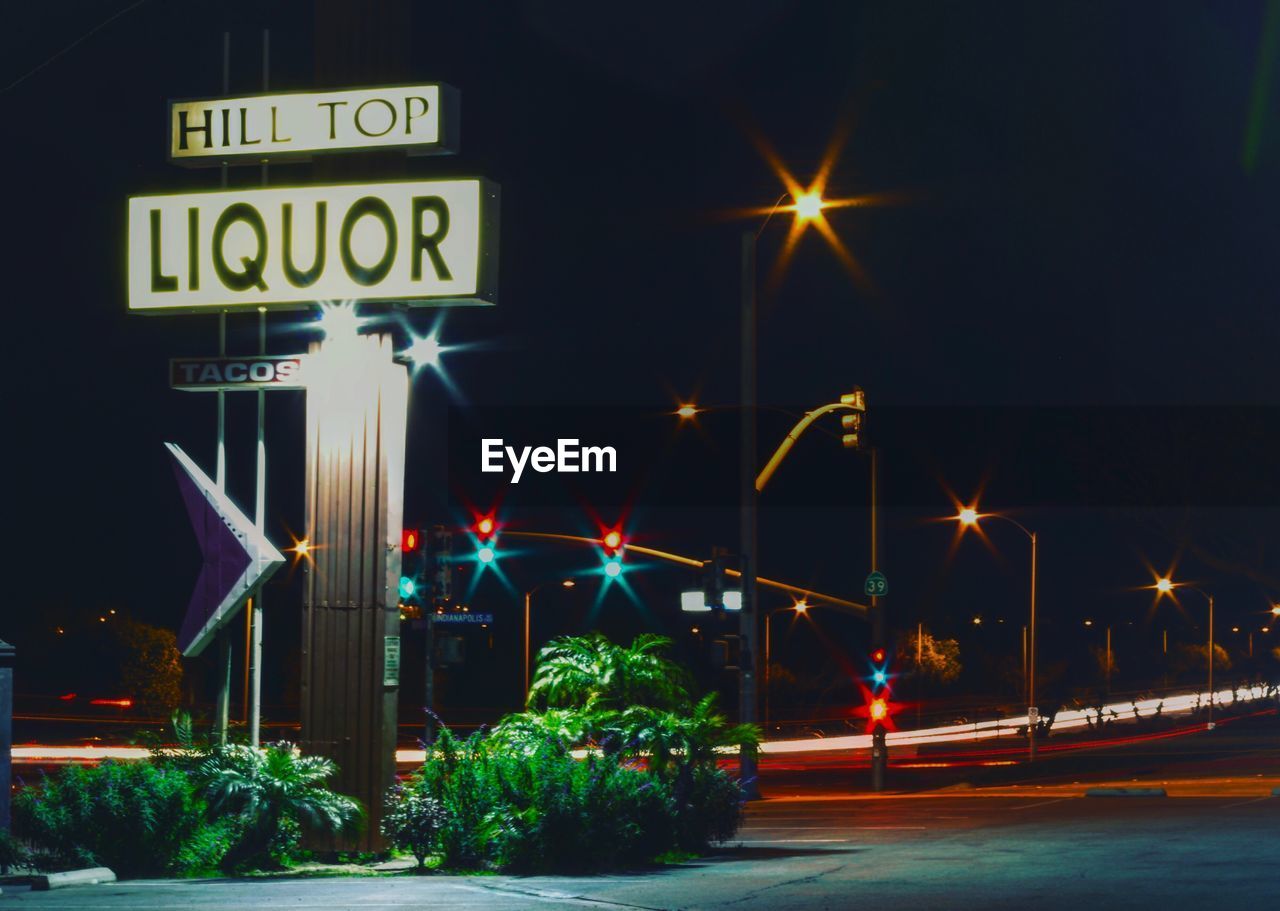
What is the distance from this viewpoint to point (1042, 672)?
386 ft

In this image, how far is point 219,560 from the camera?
1805 centimetres

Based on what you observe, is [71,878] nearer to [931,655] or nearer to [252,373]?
[252,373]

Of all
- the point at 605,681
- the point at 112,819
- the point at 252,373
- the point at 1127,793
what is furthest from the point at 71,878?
the point at 1127,793

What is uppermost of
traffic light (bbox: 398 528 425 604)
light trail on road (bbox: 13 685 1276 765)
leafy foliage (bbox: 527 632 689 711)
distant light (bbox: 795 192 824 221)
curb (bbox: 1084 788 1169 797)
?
distant light (bbox: 795 192 824 221)

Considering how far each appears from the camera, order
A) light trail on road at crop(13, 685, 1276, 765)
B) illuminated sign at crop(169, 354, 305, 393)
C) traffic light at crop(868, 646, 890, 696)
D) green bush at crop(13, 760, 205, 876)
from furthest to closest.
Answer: light trail on road at crop(13, 685, 1276, 765) < traffic light at crop(868, 646, 890, 696) < illuminated sign at crop(169, 354, 305, 393) < green bush at crop(13, 760, 205, 876)

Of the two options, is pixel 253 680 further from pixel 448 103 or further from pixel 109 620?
pixel 109 620

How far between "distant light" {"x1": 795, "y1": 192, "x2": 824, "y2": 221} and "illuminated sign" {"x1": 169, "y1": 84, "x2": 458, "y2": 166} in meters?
10.9

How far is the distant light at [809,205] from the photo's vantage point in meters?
27.6

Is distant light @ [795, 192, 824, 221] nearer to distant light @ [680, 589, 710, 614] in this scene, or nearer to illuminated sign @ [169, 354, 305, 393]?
distant light @ [680, 589, 710, 614]

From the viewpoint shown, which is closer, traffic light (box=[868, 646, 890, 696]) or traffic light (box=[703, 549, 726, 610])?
traffic light (box=[703, 549, 726, 610])

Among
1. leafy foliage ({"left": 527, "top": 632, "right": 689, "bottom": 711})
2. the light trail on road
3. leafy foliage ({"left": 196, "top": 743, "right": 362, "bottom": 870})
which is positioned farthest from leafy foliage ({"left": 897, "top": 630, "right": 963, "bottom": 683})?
leafy foliage ({"left": 196, "top": 743, "right": 362, "bottom": 870})

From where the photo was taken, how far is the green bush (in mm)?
15328

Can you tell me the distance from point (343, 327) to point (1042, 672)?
346ft

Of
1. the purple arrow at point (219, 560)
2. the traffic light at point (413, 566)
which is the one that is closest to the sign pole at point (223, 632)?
the purple arrow at point (219, 560)
